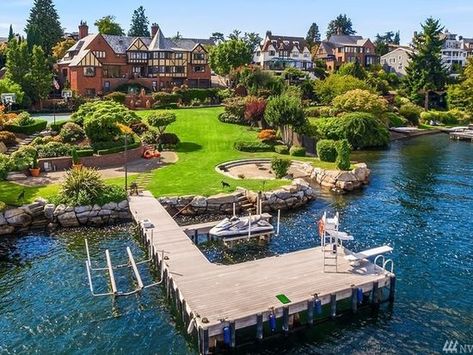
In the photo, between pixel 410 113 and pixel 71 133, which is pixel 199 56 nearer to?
pixel 410 113

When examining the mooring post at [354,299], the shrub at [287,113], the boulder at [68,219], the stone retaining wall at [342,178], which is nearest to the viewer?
the mooring post at [354,299]

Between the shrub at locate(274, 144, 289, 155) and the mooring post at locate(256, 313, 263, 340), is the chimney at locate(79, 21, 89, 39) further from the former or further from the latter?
the mooring post at locate(256, 313, 263, 340)

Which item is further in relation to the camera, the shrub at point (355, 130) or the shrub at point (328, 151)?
the shrub at point (355, 130)

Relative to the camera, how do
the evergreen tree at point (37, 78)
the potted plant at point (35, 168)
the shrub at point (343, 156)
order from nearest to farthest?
the potted plant at point (35, 168) → the shrub at point (343, 156) → the evergreen tree at point (37, 78)

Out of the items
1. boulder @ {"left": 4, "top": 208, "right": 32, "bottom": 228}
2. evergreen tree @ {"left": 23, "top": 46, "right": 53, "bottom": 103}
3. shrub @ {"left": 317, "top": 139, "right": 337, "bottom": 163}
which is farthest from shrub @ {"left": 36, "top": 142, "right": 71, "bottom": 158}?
evergreen tree @ {"left": 23, "top": 46, "right": 53, "bottom": 103}

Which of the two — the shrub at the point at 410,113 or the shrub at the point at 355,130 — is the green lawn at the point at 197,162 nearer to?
the shrub at the point at 355,130

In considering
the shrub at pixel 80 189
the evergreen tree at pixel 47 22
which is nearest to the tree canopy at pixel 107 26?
the evergreen tree at pixel 47 22

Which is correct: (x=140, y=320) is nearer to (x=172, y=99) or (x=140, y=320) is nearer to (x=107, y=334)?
(x=107, y=334)
